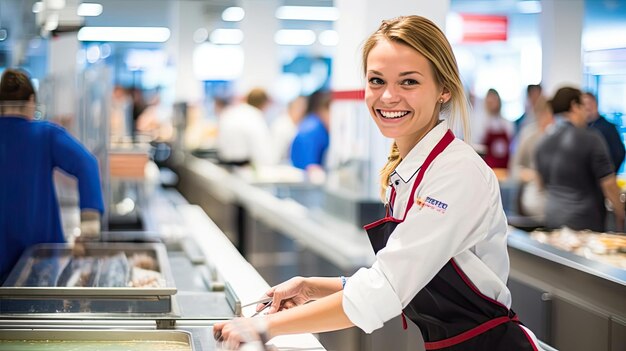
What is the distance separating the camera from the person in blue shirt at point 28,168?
3.08m

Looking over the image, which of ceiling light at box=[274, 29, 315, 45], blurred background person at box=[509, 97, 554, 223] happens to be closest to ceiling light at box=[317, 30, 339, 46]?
ceiling light at box=[274, 29, 315, 45]

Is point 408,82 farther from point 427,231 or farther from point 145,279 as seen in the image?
point 145,279

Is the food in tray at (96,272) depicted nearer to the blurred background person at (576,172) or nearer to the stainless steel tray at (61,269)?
the stainless steel tray at (61,269)

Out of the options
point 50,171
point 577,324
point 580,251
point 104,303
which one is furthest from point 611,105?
point 104,303

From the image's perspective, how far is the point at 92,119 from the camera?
4.23 m

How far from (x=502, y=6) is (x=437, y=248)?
14.9 metres

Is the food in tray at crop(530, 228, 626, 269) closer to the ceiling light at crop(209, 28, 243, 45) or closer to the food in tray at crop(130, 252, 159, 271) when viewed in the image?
the food in tray at crop(130, 252, 159, 271)

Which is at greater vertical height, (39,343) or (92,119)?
(92,119)

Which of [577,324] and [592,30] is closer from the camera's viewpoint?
[577,324]

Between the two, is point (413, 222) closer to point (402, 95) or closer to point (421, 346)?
point (402, 95)

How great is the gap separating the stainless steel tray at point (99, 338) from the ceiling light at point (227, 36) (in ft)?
60.2

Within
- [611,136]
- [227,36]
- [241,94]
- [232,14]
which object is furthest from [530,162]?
[227,36]

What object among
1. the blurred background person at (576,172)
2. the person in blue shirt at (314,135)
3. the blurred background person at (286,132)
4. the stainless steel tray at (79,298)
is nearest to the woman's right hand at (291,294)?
the stainless steel tray at (79,298)

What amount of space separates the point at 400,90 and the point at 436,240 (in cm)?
34
